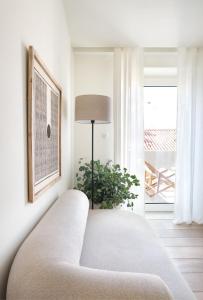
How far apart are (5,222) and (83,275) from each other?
398 mm

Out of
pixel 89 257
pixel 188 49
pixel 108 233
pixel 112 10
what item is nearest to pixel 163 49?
pixel 188 49

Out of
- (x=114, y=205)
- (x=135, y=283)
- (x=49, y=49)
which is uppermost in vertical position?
(x=49, y=49)

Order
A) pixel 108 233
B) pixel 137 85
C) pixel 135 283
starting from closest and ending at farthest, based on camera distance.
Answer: pixel 135 283
pixel 108 233
pixel 137 85

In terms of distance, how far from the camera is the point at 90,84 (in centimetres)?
343

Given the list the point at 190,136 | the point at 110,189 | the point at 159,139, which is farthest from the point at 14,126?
the point at 159,139

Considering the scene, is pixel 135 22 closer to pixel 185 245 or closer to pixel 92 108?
pixel 92 108

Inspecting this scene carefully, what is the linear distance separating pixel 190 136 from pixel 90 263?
2532mm

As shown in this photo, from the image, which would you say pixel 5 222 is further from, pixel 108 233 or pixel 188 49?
pixel 188 49

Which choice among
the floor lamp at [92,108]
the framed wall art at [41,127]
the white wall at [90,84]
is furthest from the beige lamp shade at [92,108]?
the white wall at [90,84]

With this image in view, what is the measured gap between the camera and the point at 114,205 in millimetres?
2812

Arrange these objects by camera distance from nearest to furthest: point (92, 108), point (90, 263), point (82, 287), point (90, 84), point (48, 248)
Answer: point (82, 287)
point (48, 248)
point (90, 263)
point (92, 108)
point (90, 84)

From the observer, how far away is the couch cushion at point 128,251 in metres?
1.20

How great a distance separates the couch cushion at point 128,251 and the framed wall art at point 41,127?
500mm

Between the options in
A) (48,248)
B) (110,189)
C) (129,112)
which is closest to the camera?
(48,248)
